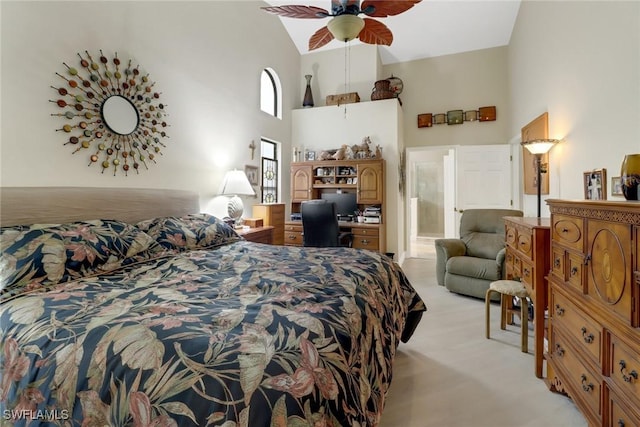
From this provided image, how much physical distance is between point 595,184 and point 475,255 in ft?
5.31

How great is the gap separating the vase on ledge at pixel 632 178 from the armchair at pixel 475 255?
6.70 ft

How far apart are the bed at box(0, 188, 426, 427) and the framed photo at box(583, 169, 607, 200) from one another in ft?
5.56

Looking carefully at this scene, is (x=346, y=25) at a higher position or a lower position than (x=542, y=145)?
higher

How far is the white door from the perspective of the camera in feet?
16.3

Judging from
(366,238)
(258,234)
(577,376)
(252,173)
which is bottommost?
(577,376)

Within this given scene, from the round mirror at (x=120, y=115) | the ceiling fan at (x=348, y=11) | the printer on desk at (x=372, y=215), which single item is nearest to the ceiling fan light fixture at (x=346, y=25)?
the ceiling fan at (x=348, y=11)

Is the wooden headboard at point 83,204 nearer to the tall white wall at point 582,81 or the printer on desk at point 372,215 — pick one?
the printer on desk at point 372,215

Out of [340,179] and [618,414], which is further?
[340,179]

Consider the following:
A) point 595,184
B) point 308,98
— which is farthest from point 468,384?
point 308,98

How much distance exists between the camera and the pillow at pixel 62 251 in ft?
4.66

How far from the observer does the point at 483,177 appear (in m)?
5.07

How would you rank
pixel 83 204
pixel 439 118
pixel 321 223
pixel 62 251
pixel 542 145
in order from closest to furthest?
pixel 62 251, pixel 83 204, pixel 542 145, pixel 321 223, pixel 439 118

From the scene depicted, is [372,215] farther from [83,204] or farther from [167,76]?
[83,204]

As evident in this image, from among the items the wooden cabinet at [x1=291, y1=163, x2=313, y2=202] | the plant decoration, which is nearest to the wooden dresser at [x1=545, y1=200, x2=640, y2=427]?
the plant decoration
